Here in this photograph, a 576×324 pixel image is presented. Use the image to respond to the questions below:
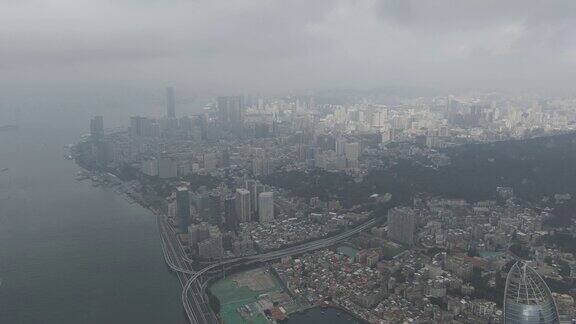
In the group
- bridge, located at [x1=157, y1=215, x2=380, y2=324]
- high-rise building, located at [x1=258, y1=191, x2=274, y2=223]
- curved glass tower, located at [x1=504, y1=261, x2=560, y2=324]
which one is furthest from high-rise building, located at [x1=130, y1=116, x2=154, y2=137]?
curved glass tower, located at [x1=504, y1=261, x2=560, y2=324]

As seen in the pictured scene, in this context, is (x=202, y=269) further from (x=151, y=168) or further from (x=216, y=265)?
(x=151, y=168)

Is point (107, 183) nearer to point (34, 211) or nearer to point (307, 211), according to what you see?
point (34, 211)

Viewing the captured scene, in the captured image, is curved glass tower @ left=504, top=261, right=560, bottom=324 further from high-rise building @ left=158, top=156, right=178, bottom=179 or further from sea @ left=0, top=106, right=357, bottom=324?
high-rise building @ left=158, top=156, right=178, bottom=179

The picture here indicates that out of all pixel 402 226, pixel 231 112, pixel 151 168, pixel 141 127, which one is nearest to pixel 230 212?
pixel 402 226

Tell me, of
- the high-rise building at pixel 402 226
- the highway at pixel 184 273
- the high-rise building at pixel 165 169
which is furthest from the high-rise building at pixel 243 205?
the high-rise building at pixel 165 169

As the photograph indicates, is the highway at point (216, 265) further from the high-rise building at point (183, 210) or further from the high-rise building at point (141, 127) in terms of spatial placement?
the high-rise building at point (141, 127)
